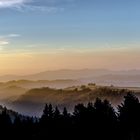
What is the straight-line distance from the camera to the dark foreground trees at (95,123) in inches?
2785

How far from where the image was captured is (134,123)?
7006cm

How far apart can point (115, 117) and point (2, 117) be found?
130 ft

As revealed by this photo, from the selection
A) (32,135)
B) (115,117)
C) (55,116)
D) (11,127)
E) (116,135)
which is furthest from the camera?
(11,127)

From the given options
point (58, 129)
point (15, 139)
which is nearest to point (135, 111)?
point (58, 129)

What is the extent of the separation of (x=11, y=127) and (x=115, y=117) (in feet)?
112

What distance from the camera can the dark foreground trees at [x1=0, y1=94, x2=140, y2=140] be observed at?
70.8 m

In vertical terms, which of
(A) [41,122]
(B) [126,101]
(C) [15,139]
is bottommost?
(C) [15,139]

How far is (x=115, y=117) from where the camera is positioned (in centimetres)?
7681

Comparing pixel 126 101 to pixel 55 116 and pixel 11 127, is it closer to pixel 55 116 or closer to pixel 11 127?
pixel 55 116

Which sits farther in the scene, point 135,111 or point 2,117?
point 2,117

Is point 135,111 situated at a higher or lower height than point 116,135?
higher

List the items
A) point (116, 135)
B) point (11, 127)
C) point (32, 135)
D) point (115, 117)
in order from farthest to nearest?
point (11, 127)
point (32, 135)
point (115, 117)
point (116, 135)

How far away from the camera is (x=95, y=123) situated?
75.4 metres

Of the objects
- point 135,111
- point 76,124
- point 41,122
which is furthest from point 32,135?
point 135,111
